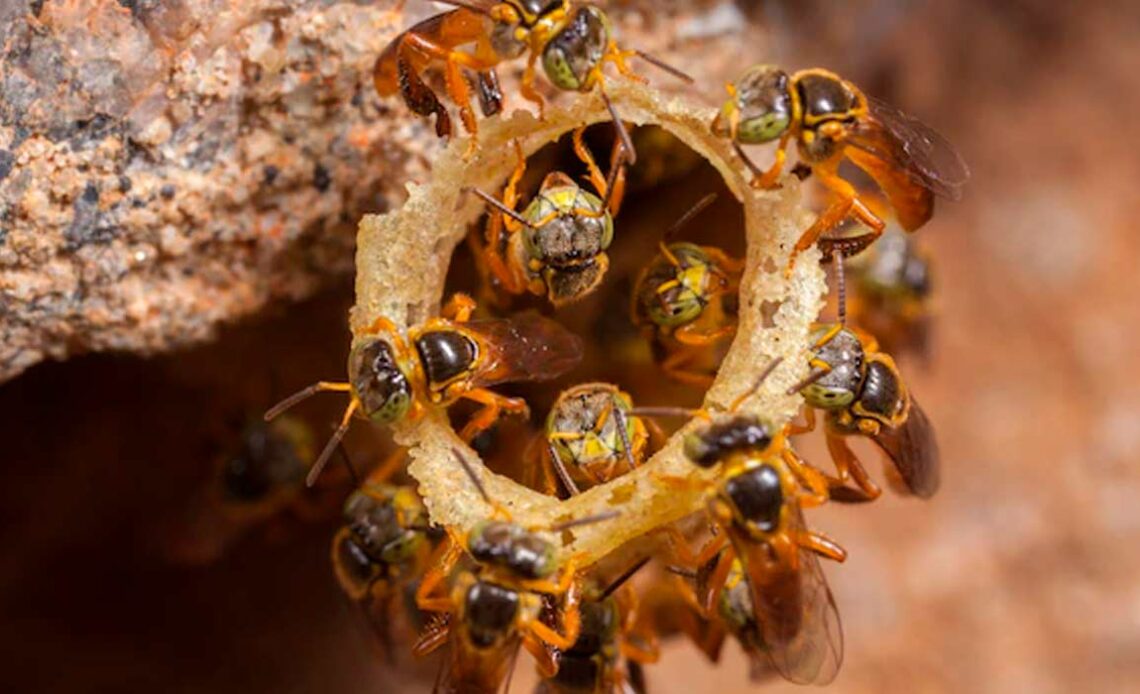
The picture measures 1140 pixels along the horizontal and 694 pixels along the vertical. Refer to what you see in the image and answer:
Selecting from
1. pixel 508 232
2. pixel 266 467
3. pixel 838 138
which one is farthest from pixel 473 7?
pixel 266 467

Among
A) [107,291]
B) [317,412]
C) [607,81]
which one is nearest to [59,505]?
[317,412]

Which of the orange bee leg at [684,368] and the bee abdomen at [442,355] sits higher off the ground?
the bee abdomen at [442,355]

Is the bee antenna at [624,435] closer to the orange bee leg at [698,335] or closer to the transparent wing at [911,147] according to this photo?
the orange bee leg at [698,335]

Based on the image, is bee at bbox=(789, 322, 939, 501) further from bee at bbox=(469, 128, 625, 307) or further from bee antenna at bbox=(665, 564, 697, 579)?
bee at bbox=(469, 128, 625, 307)

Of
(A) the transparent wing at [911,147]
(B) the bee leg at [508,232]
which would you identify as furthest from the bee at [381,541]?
(A) the transparent wing at [911,147]

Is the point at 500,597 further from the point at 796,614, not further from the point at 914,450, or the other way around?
the point at 914,450

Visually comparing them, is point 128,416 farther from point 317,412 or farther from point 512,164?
point 512,164

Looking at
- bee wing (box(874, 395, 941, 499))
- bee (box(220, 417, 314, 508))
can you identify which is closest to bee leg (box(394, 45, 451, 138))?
bee wing (box(874, 395, 941, 499))
